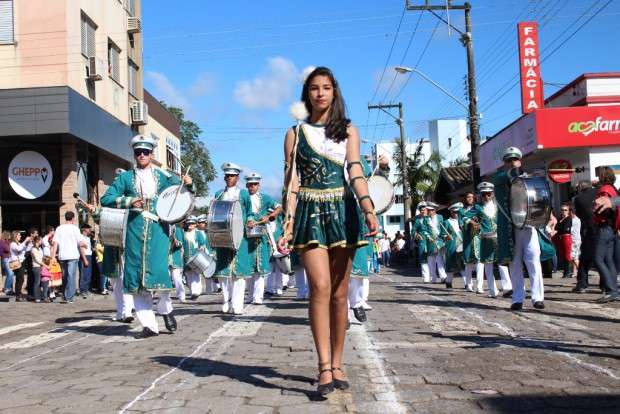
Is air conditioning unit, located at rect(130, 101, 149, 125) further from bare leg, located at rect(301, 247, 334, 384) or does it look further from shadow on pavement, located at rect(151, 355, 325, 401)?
bare leg, located at rect(301, 247, 334, 384)

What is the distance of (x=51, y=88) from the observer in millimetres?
19953

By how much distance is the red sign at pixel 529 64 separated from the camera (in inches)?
1015

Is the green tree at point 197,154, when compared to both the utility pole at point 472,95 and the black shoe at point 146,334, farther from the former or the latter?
the black shoe at point 146,334

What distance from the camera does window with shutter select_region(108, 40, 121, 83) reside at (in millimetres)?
25966

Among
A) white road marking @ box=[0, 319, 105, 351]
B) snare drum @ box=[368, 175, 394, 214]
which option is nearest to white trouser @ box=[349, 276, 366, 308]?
snare drum @ box=[368, 175, 394, 214]

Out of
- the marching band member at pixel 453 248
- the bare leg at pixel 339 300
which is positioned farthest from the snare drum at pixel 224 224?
the marching band member at pixel 453 248

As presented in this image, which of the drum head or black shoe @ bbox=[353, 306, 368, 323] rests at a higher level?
the drum head

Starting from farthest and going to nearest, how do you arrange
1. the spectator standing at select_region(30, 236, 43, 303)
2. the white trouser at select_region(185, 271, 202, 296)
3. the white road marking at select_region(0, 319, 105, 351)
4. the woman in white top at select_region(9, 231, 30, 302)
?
the woman in white top at select_region(9, 231, 30, 302)
the white trouser at select_region(185, 271, 202, 296)
the spectator standing at select_region(30, 236, 43, 303)
the white road marking at select_region(0, 319, 105, 351)

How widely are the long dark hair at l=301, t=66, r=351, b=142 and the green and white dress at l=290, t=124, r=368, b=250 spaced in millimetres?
46

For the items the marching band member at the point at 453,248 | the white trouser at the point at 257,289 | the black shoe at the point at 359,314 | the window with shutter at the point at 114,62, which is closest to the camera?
the black shoe at the point at 359,314

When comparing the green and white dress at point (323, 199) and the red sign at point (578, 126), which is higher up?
the red sign at point (578, 126)

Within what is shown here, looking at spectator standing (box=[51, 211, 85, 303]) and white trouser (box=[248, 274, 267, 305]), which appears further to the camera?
Result: spectator standing (box=[51, 211, 85, 303])

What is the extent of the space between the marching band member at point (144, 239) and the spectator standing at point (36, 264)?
8.73 meters

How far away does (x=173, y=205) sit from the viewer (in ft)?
25.3
